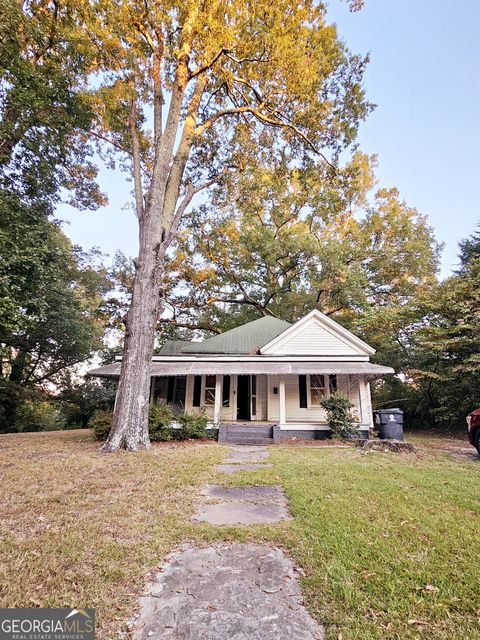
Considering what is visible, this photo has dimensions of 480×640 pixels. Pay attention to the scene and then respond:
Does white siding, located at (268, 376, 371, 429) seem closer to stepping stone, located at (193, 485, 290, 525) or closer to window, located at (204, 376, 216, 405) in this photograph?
window, located at (204, 376, 216, 405)

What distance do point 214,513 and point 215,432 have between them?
298 inches

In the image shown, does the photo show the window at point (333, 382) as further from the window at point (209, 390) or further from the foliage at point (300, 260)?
the foliage at point (300, 260)

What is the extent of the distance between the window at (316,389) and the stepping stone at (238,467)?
7151mm

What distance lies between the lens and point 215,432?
11141 mm

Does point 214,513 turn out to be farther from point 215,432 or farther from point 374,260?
point 374,260

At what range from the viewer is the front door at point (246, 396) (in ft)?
45.1

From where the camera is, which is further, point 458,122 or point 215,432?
point 458,122

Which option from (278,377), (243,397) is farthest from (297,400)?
(243,397)

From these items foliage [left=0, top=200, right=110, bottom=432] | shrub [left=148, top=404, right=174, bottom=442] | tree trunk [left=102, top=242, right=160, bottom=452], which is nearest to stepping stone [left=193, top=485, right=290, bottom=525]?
tree trunk [left=102, top=242, right=160, bottom=452]

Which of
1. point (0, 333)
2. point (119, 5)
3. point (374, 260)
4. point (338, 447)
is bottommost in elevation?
point (338, 447)

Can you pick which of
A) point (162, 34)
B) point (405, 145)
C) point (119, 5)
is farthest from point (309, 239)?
point (119, 5)

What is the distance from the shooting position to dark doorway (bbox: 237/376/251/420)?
14.2 metres

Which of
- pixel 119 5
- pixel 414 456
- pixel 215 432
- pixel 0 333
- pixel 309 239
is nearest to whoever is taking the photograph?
pixel 414 456

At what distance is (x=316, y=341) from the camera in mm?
13711
